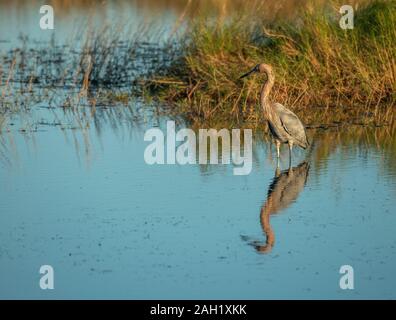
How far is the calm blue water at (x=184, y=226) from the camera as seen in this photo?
7137 millimetres

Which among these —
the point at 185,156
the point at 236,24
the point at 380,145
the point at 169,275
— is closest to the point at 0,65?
the point at 236,24

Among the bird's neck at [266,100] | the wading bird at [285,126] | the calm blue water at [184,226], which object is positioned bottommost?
the calm blue water at [184,226]

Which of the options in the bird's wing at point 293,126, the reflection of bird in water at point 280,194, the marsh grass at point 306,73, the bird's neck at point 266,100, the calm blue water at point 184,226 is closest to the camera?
the calm blue water at point 184,226

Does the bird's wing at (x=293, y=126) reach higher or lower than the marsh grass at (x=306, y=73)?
lower

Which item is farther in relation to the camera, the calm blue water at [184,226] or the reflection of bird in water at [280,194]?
the reflection of bird in water at [280,194]

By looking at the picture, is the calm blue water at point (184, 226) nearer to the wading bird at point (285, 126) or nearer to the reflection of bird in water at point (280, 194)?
the reflection of bird in water at point (280, 194)

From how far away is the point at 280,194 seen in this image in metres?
9.76

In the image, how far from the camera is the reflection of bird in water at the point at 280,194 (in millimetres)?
8117

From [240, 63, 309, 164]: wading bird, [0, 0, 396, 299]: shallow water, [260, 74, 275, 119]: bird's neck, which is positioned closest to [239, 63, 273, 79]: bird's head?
[260, 74, 275, 119]: bird's neck

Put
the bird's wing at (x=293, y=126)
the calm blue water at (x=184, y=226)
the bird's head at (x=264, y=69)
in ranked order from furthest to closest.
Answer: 1. the bird's head at (x=264, y=69)
2. the bird's wing at (x=293, y=126)
3. the calm blue water at (x=184, y=226)

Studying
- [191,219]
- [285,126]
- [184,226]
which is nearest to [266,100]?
[285,126]

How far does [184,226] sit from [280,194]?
151cm

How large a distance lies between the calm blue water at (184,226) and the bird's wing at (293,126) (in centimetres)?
26

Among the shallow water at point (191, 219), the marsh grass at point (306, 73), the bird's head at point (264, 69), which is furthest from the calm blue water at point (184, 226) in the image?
the marsh grass at point (306, 73)
